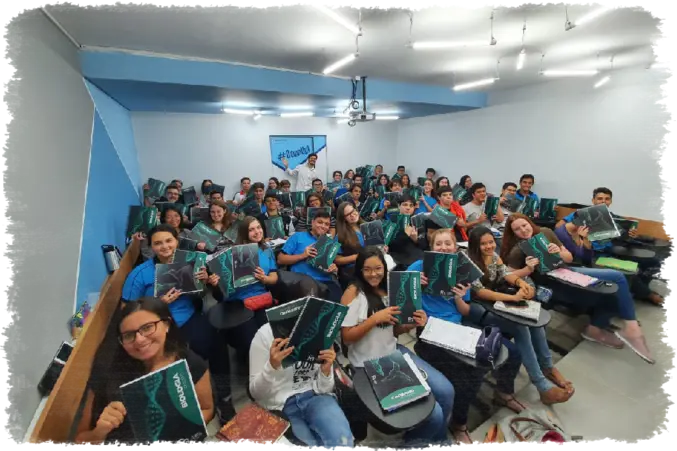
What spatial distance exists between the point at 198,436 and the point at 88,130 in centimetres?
331

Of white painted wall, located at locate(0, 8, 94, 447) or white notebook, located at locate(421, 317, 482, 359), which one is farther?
white notebook, located at locate(421, 317, 482, 359)

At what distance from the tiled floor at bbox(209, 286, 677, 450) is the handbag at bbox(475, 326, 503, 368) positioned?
0.71 metres

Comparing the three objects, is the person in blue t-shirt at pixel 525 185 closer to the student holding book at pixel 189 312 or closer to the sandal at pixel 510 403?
the sandal at pixel 510 403

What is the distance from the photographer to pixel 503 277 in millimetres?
2422

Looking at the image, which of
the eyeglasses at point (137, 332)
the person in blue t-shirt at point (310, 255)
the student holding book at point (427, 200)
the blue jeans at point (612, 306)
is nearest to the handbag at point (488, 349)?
the person in blue t-shirt at point (310, 255)

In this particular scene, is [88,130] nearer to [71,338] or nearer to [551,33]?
[71,338]

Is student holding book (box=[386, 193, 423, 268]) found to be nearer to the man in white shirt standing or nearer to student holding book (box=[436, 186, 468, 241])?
student holding book (box=[436, 186, 468, 241])

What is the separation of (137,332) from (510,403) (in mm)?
2413

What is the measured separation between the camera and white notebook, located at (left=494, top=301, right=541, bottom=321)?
2000 mm

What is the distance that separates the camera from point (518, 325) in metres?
2.19

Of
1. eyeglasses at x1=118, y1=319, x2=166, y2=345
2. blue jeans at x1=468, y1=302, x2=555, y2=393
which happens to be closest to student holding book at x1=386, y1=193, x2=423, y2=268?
blue jeans at x1=468, y1=302, x2=555, y2=393

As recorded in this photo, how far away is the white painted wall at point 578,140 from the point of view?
15.8 feet

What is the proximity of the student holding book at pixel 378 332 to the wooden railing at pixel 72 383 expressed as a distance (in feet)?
4.57

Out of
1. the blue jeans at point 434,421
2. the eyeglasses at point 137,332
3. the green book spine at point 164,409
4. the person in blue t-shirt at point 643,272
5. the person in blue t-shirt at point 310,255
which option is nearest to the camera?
the green book spine at point 164,409
